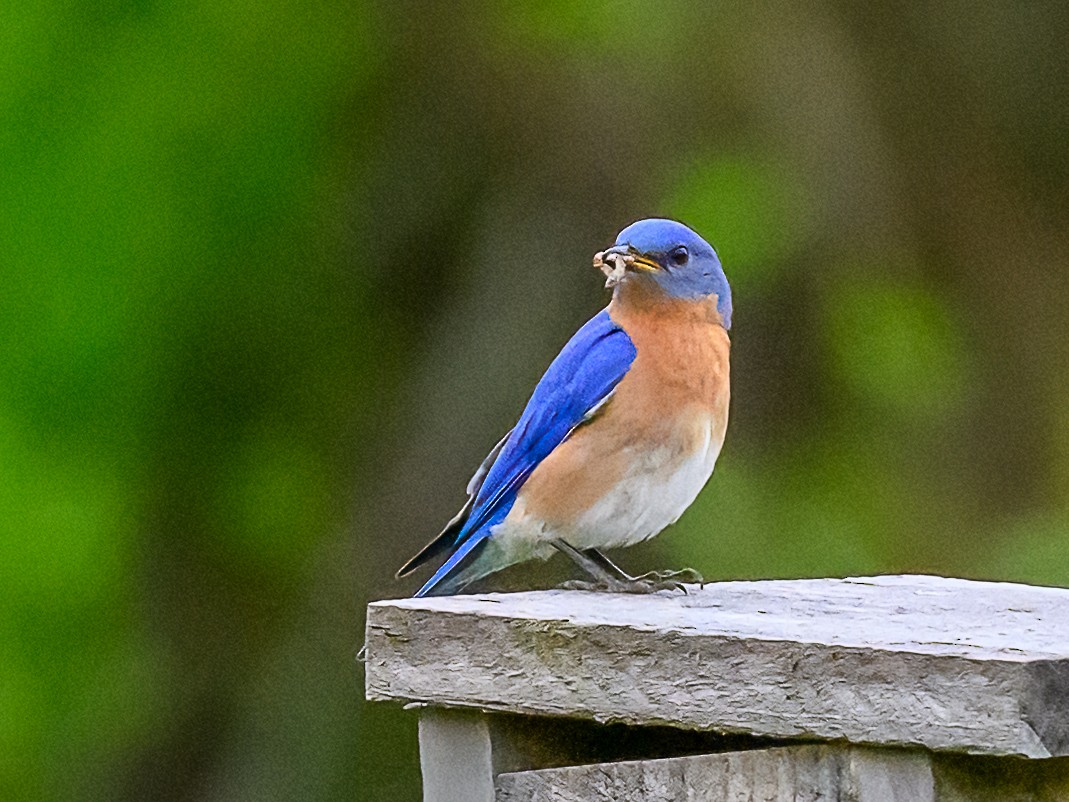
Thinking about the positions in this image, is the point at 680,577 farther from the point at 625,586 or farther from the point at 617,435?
the point at 617,435

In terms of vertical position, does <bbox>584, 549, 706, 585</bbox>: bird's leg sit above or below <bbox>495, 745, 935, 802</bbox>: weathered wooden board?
above

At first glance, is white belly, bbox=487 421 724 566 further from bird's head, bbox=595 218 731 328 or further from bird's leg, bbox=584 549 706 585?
bird's head, bbox=595 218 731 328

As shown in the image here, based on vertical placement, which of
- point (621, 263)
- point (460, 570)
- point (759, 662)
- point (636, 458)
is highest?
point (621, 263)

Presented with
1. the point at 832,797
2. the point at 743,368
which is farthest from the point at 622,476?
the point at 743,368

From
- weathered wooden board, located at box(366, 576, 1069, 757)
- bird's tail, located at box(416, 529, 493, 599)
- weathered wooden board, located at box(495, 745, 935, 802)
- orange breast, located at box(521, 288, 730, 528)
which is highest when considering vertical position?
orange breast, located at box(521, 288, 730, 528)

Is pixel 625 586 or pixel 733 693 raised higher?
pixel 625 586

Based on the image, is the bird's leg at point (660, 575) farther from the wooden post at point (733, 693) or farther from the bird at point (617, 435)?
the wooden post at point (733, 693)

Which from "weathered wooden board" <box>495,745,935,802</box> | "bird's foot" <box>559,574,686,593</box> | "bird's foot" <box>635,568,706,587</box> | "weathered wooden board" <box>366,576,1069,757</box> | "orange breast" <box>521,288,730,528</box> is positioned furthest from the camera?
"orange breast" <box>521,288,730,528</box>

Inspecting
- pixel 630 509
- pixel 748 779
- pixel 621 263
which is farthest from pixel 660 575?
pixel 748 779

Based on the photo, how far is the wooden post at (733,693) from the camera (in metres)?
1.96

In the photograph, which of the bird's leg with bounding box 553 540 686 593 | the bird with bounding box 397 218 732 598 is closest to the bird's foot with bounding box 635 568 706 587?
the bird's leg with bounding box 553 540 686 593

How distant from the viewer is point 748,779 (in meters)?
2.17

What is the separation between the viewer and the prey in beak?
10.1 ft

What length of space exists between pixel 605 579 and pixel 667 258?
0.55 metres
